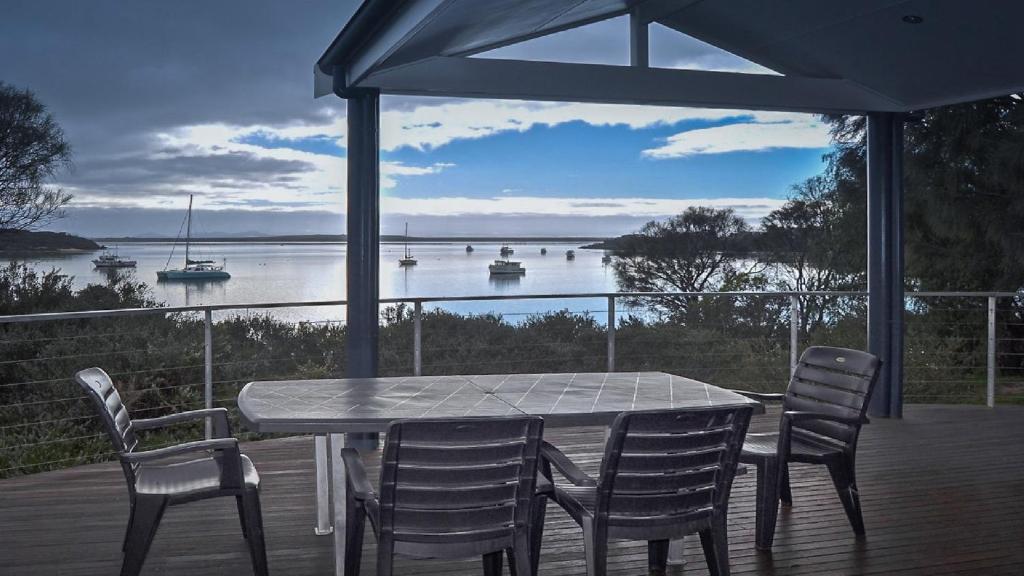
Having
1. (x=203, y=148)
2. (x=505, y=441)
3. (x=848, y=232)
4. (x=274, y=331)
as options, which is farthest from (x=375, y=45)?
(x=203, y=148)

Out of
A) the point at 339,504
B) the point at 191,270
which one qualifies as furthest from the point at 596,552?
the point at 191,270

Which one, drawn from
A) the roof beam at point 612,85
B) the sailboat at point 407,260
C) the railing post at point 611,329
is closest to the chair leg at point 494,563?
the roof beam at point 612,85

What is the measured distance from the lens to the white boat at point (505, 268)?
57.8 feet

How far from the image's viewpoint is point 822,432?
3.32m

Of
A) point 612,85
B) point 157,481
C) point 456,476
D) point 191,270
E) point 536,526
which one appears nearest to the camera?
point 456,476

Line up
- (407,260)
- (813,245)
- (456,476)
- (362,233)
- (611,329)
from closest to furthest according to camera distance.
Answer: (456,476) < (362,233) < (611,329) < (813,245) < (407,260)

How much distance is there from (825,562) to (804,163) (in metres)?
16.6

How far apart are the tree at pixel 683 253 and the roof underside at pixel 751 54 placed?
8452 mm

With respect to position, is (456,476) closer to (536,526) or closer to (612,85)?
(536,526)

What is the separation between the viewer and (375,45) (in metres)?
3.73

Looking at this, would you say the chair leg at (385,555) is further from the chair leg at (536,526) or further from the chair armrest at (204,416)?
the chair armrest at (204,416)

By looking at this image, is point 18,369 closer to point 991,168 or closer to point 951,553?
point 951,553

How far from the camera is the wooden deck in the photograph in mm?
2895

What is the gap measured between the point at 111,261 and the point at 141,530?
410 inches
